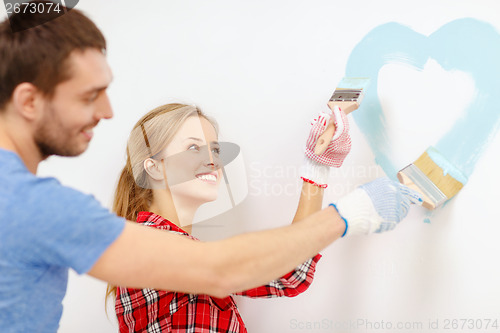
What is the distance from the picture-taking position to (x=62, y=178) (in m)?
1.31

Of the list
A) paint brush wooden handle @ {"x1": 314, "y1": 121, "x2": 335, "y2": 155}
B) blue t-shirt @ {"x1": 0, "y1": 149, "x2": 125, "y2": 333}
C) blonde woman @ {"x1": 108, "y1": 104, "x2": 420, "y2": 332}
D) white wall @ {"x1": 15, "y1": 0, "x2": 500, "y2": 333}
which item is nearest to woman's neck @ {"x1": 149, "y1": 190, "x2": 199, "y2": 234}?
blonde woman @ {"x1": 108, "y1": 104, "x2": 420, "y2": 332}

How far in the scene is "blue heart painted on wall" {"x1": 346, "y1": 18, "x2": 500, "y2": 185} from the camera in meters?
0.99

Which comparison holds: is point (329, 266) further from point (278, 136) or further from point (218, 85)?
point (218, 85)

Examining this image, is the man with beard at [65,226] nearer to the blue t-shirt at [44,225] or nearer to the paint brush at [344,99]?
the blue t-shirt at [44,225]

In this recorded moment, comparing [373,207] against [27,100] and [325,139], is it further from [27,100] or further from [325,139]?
[27,100]

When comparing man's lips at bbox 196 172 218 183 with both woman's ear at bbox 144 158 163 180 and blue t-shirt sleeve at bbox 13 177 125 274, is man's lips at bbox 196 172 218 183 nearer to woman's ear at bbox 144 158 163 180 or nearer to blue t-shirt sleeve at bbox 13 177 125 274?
woman's ear at bbox 144 158 163 180

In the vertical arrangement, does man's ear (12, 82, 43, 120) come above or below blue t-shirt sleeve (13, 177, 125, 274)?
above

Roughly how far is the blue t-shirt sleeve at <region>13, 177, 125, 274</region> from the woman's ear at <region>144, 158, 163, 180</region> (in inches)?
18.2

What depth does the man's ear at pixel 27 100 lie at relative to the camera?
69cm

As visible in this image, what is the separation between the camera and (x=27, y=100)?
71cm

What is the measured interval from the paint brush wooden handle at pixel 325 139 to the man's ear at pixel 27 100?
0.57 meters

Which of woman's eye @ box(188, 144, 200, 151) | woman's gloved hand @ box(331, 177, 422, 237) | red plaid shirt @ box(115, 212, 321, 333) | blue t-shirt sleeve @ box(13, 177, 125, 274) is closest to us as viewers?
blue t-shirt sleeve @ box(13, 177, 125, 274)

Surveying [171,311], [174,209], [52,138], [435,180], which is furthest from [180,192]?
[435,180]

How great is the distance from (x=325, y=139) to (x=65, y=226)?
0.57 meters
